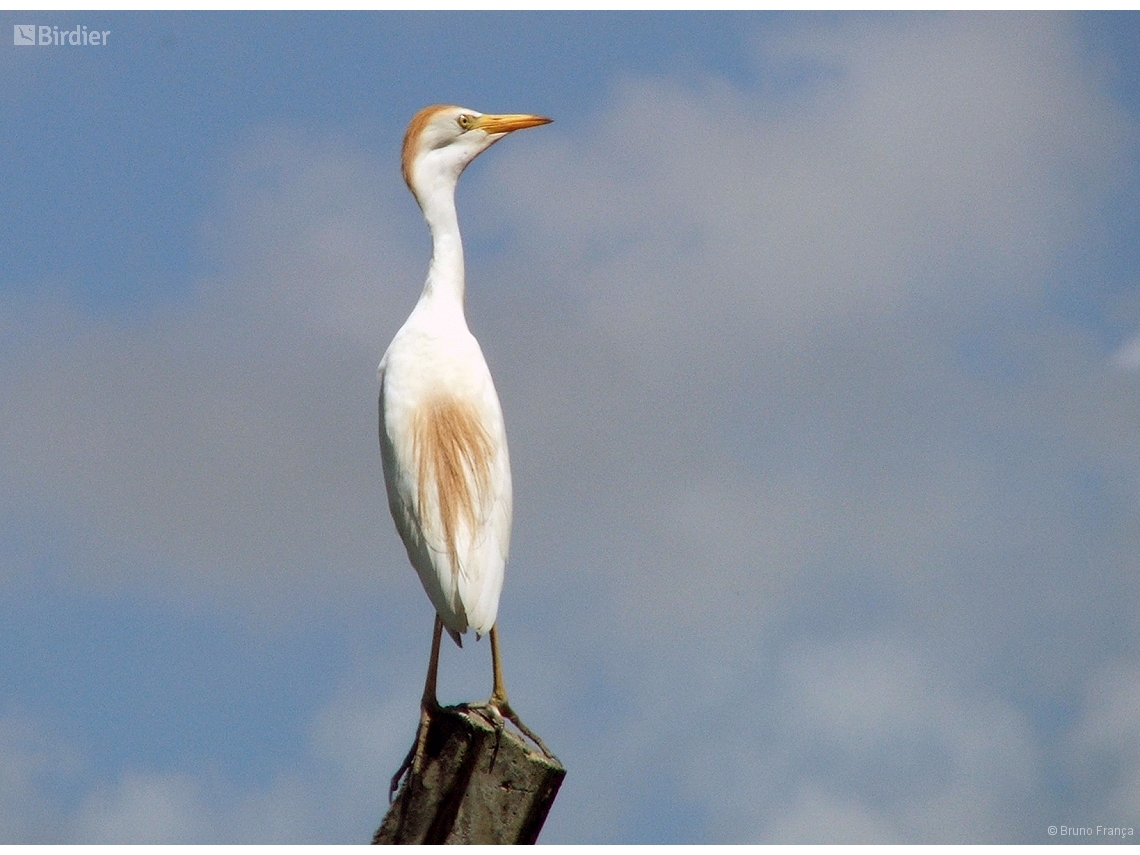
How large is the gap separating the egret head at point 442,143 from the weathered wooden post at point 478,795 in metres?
3.57

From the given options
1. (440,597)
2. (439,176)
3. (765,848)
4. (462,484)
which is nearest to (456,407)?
(462,484)

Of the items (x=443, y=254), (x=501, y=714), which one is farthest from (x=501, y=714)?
(x=443, y=254)

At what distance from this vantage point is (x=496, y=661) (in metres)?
7.95

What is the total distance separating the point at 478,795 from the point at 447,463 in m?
2.08

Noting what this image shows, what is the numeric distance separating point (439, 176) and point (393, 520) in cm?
214

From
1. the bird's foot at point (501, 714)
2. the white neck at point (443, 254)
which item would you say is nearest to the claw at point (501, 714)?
the bird's foot at point (501, 714)

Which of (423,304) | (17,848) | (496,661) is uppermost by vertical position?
(423,304)

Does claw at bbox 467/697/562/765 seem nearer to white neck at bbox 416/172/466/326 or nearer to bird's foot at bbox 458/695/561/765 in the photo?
bird's foot at bbox 458/695/561/765

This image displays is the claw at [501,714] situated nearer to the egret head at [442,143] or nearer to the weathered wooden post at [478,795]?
the weathered wooden post at [478,795]

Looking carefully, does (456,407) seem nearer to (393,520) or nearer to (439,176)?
(393,520)

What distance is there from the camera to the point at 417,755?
710 centimetres

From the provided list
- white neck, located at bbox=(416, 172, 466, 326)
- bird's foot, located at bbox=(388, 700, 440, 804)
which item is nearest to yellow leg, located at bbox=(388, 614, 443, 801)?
bird's foot, located at bbox=(388, 700, 440, 804)

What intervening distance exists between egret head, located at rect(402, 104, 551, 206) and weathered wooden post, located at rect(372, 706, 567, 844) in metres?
3.57

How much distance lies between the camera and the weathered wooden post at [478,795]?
259 inches
